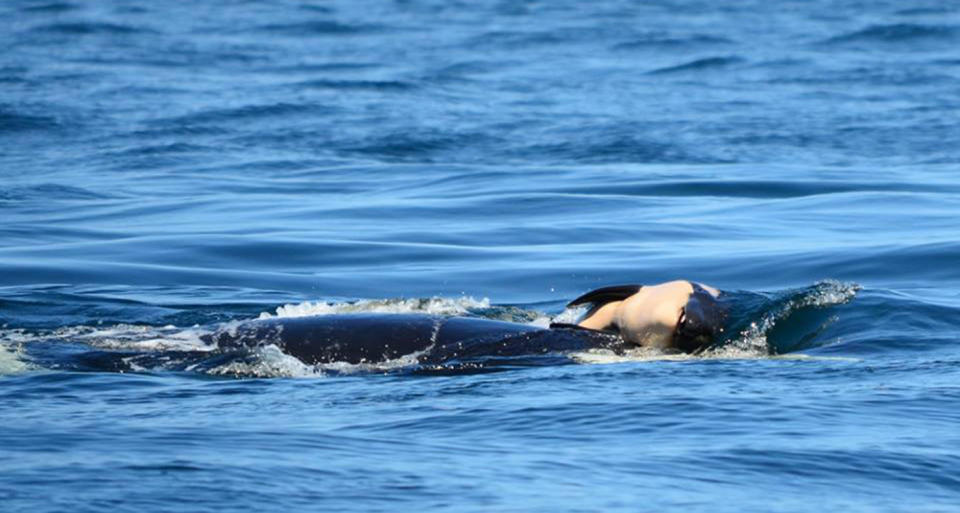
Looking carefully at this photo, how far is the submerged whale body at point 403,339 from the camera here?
29.1ft

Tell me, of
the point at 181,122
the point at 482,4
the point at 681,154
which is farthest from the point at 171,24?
the point at 681,154

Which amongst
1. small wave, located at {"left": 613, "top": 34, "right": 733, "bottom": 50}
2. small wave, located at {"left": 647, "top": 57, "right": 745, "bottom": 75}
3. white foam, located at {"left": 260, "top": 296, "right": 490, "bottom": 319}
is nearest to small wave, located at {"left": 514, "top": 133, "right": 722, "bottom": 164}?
small wave, located at {"left": 647, "top": 57, "right": 745, "bottom": 75}

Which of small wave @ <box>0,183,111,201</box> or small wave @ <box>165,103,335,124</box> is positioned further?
small wave @ <box>165,103,335,124</box>

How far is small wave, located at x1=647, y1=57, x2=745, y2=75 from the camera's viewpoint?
32.0 m

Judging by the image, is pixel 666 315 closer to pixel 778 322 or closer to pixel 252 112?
pixel 778 322

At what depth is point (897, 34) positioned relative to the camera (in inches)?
1405

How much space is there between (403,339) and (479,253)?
5.79 meters

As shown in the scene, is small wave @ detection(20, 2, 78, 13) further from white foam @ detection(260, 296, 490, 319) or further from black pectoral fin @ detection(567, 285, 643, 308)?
black pectoral fin @ detection(567, 285, 643, 308)

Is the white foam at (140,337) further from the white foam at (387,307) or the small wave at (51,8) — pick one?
the small wave at (51,8)

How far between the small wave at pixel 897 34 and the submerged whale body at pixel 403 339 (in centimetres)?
2735

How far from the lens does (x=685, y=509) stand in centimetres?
637

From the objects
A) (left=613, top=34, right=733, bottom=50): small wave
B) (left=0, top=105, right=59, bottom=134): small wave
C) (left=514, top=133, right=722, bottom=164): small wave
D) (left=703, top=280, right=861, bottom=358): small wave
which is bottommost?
(left=703, top=280, right=861, bottom=358): small wave

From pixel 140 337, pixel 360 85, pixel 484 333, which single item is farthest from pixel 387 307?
pixel 360 85

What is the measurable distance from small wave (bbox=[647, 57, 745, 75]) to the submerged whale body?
75.9 feet
